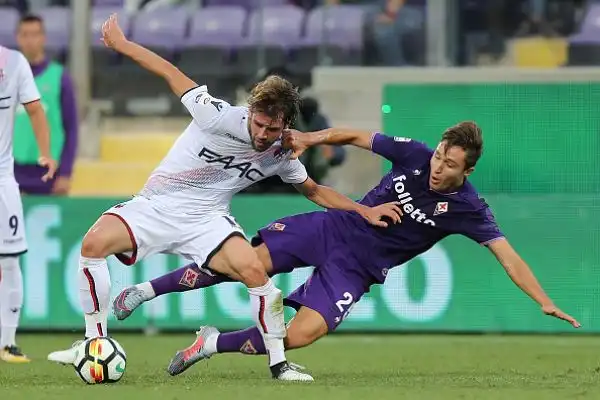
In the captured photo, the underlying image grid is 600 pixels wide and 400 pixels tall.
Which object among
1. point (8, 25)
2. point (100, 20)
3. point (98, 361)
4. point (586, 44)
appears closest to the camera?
point (98, 361)

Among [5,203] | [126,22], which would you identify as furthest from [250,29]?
[5,203]

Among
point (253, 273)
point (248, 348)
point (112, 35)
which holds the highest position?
point (112, 35)

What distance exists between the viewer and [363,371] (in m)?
9.74

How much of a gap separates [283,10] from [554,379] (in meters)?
8.04

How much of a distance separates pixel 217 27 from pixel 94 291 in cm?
844

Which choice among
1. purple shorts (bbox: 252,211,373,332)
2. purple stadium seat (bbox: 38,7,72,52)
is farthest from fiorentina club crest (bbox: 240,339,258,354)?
purple stadium seat (bbox: 38,7,72,52)

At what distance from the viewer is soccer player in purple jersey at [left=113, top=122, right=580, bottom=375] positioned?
8.83 m

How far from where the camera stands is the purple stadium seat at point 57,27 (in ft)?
54.9

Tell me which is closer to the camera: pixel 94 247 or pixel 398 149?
pixel 94 247

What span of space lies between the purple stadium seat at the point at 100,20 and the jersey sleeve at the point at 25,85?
6.08 m

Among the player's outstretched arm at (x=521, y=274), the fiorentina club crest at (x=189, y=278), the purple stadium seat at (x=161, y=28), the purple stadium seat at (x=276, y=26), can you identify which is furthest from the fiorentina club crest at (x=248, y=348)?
the purple stadium seat at (x=161, y=28)

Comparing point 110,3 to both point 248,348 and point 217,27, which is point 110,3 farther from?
point 248,348

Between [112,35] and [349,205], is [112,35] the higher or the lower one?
the higher one

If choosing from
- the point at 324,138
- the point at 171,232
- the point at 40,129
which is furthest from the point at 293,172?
the point at 40,129
